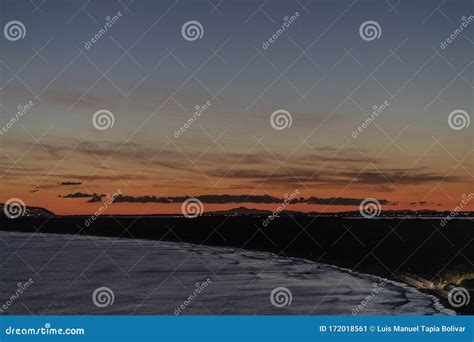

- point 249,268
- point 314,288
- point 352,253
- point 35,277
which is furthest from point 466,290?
point 352,253

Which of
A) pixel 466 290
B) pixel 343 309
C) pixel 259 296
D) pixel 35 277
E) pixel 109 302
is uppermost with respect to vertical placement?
pixel 466 290

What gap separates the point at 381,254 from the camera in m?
42.6

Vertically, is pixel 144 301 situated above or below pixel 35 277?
above

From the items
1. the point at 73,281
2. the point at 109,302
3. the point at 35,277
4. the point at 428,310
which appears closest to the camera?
the point at 428,310

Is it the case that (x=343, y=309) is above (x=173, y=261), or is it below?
above

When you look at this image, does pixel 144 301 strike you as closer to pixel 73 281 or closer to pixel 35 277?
pixel 73 281

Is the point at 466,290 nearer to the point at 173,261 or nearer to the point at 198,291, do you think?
the point at 198,291

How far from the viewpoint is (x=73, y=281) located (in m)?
31.7

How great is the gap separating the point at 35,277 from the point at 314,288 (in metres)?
14.9

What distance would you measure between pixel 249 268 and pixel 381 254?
10157 mm

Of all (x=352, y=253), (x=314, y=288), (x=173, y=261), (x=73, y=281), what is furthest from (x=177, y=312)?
(x=352, y=253)

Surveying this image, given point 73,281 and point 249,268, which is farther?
point 249,268

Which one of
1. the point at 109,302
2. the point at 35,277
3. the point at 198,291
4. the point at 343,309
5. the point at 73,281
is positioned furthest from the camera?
the point at 35,277

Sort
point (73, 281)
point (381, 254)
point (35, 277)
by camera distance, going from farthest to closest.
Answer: point (381, 254) < point (35, 277) < point (73, 281)
